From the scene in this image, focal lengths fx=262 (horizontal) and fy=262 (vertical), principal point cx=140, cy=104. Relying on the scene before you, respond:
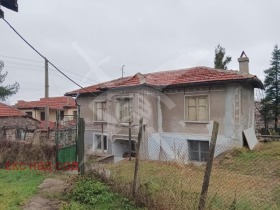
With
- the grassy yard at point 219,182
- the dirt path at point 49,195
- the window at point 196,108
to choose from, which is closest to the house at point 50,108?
the window at point 196,108

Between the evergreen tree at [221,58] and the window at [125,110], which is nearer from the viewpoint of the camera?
the window at [125,110]

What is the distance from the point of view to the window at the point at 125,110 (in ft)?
52.6

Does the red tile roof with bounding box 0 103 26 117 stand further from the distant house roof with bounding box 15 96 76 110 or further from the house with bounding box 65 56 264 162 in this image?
the distant house roof with bounding box 15 96 76 110

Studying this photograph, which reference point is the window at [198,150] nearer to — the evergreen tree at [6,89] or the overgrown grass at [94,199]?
the overgrown grass at [94,199]

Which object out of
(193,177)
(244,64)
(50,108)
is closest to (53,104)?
(50,108)

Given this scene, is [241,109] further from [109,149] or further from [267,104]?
[267,104]

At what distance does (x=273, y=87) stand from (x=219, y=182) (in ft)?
74.4

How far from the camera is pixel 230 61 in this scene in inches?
1023

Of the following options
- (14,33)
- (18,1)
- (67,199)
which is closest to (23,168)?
(67,199)

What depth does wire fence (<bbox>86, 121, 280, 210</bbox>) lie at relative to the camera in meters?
5.19

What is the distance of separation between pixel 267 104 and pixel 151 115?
670 inches

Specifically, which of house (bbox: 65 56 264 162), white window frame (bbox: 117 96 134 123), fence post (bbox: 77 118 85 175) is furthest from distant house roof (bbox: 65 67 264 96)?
fence post (bbox: 77 118 85 175)

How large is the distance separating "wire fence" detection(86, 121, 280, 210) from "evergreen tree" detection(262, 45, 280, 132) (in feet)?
45.4

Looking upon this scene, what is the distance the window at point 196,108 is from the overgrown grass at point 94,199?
30.4 feet
